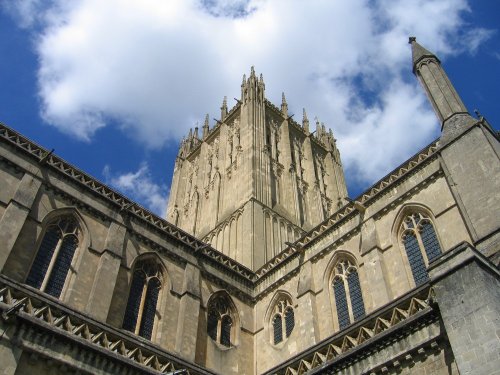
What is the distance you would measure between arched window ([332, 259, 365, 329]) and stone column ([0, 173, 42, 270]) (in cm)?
1240

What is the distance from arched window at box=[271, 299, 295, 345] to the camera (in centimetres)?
2191

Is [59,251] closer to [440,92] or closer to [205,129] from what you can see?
[440,92]

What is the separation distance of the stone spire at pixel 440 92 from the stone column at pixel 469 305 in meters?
8.17

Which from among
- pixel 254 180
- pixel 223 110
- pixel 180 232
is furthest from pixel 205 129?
pixel 180 232

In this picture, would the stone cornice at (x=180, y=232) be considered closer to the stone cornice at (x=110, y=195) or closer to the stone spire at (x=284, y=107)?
the stone cornice at (x=110, y=195)

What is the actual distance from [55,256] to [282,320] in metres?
10.3

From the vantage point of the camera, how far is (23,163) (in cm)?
1884

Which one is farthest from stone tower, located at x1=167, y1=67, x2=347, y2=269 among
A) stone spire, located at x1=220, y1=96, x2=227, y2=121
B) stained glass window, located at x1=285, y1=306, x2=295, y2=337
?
stained glass window, located at x1=285, y1=306, x2=295, y2=337

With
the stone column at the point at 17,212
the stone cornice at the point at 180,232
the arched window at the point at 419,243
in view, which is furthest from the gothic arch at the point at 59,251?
the arched window at the point at 419,243

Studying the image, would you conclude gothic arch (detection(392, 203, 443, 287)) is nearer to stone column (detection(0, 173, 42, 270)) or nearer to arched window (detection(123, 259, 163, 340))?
arched window (detection(123, 259, 163, 340))

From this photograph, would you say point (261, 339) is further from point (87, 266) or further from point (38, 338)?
point (38, 338)

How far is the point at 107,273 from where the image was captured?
61.2 feet

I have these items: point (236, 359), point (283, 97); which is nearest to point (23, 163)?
point (236, 359)

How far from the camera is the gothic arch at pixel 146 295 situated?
63.2 feet
